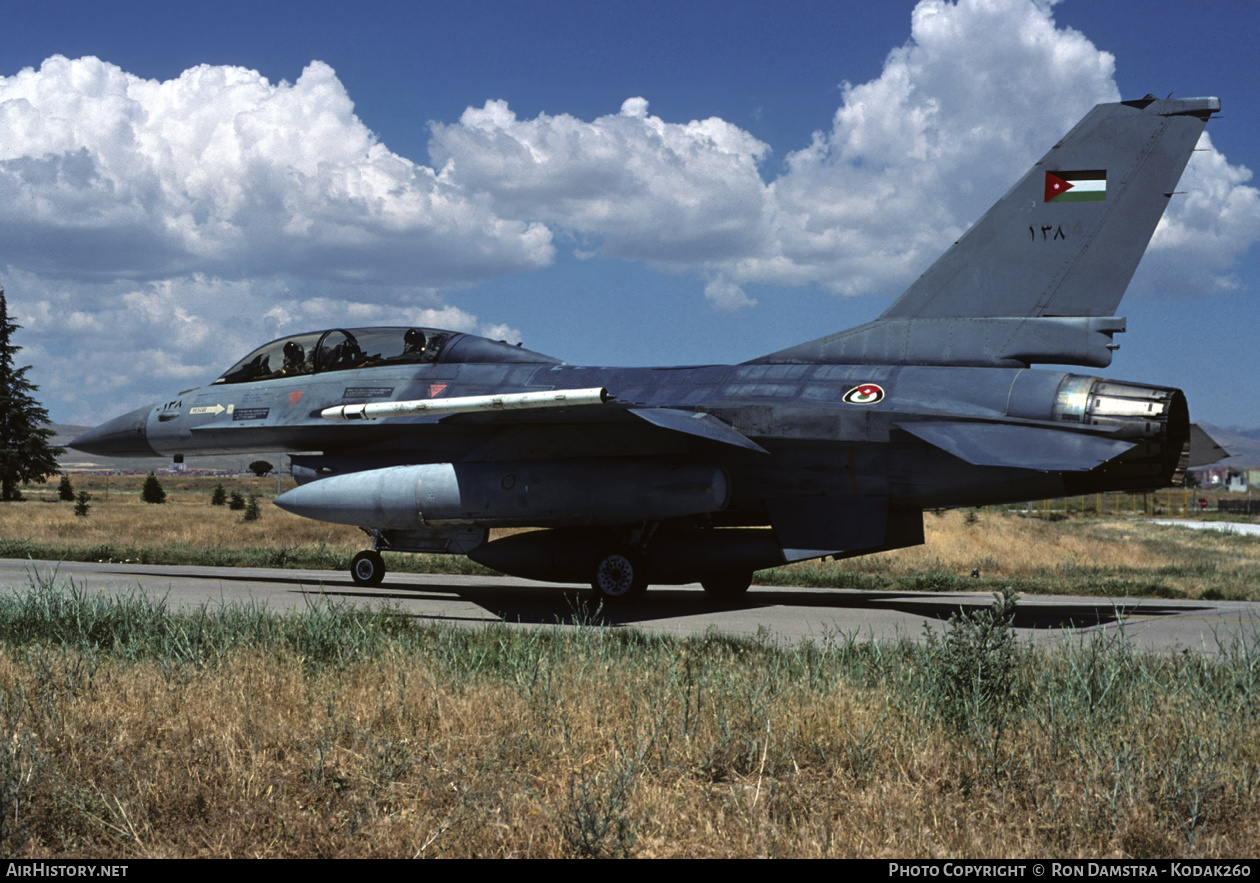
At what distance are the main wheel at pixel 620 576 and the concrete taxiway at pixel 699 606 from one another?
0.90ft

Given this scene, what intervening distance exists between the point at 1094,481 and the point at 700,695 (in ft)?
25.9

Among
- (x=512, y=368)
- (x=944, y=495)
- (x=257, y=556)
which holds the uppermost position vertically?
(x=512, y=368)

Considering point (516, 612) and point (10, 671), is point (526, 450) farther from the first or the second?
point (10, 671)

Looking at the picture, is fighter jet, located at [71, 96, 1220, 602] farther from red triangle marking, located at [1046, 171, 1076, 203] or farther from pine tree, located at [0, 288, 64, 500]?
pine tree, located at [0, 288, 64, 500]

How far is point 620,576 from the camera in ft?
44.3

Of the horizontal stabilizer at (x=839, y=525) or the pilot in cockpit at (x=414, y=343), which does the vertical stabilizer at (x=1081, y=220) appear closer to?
the horizontal stabilizer at (x=839, y=525)

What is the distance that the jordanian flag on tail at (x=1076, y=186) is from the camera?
483 inches

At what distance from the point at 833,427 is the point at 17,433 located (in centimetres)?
6022

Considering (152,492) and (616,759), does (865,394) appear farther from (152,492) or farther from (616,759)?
(152,492)

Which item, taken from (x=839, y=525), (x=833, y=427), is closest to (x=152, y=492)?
(x=839, y=525)

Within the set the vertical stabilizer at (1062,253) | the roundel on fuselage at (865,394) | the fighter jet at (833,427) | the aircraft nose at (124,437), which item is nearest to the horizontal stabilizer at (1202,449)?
the fighter jet at (833,427)

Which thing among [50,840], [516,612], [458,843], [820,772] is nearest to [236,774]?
[50,840]

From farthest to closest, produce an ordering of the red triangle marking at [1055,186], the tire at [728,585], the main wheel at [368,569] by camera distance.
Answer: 1. the main wheel at [368,569]
2. the tire at [728,585]
3. the red triangle marking at [1055,186]

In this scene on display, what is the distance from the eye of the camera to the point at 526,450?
13531mm
